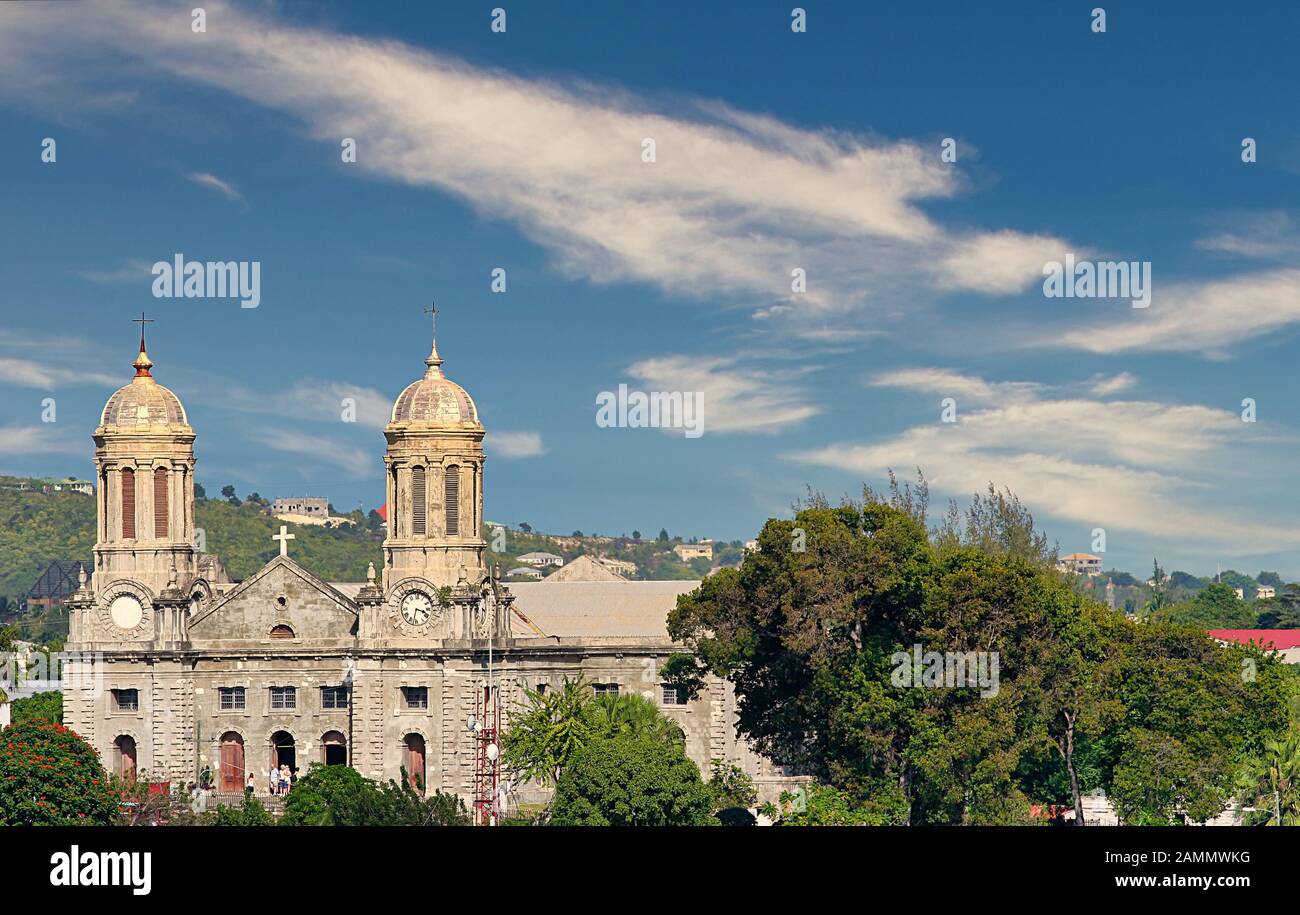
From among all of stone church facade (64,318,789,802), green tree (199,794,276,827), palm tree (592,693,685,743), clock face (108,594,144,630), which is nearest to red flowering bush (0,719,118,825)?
green tree (199,794,276,827)

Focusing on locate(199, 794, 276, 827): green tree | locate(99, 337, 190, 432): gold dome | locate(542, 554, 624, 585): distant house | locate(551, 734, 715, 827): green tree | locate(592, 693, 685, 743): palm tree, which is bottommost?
locate(199, 794, 276, 827): green tree

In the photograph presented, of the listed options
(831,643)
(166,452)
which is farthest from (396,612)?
(831,643)

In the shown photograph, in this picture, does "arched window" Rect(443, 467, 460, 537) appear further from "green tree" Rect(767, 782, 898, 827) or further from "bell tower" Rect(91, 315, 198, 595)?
"green tree" Rect(767, 782, 898, 827)

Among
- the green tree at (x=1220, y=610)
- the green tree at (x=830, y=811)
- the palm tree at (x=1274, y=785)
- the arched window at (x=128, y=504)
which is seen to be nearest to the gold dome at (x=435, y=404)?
the arched window at (x=128, y=504)

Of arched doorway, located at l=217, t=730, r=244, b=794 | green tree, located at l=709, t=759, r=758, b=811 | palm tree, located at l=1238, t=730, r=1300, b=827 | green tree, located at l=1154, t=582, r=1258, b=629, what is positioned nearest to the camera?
palm tree, located at l=1238, t=730, r=1300, b=827

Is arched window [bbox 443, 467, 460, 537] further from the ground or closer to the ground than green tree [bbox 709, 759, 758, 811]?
further from the ground

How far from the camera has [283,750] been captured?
86.0 metres

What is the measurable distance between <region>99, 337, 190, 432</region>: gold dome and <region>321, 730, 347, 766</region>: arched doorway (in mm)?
15267

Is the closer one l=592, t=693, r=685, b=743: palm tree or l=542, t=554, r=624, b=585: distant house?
l=592, t=693, r=685, b=743: palm tree

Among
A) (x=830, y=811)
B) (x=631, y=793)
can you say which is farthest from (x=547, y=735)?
(x=631, y=793)

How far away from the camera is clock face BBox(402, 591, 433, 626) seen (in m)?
84.2

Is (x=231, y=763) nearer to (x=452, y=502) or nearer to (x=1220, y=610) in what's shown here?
(x=452, y=502)
